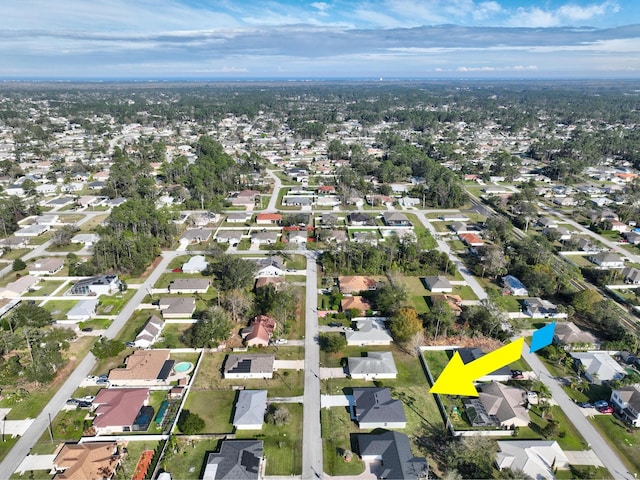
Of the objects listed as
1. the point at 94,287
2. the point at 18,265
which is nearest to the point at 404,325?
the point at 94,287

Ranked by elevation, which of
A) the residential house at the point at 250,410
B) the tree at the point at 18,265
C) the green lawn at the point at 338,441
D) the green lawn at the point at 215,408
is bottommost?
the green lawn at the point at 338,441

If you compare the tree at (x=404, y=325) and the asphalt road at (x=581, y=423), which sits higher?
the tree at (x=404, y=325)

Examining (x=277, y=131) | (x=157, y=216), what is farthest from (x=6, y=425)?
(x=277, y=131)

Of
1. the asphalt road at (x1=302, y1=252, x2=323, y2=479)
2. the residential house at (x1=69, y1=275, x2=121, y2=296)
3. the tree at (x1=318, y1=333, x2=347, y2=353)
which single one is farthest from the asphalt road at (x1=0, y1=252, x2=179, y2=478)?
the tree at (x1=318, y1=333, x2=347, y2=353)

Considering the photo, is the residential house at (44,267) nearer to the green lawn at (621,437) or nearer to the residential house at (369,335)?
the residential house at (369,335)

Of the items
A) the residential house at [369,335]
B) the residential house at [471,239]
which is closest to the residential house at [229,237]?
the residential house at [369,335]

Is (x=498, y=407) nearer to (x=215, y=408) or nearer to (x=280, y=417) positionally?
(x=280, y=417)
